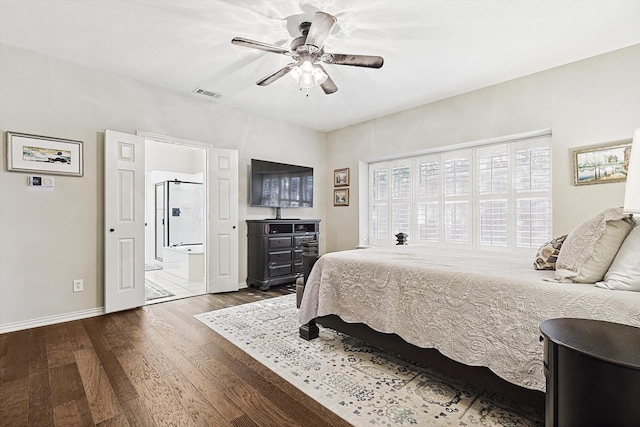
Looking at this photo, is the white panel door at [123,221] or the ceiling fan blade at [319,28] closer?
the ceiling fan blade at [319,28]

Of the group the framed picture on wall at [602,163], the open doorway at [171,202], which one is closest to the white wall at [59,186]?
the open doorway at [171,202]

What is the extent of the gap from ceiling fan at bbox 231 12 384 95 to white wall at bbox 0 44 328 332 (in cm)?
198

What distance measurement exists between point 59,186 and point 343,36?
130 inches

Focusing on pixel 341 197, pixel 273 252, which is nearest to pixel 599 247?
pixel 273 252

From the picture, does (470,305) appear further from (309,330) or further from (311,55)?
(311,55)

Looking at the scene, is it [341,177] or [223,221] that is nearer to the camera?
[223,221]

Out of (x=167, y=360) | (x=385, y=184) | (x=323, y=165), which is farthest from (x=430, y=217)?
(x=167, y=360)

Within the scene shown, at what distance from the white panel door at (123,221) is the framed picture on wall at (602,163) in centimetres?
492

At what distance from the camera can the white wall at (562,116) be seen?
3033 millimetres

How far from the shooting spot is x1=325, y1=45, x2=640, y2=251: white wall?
3.03 m

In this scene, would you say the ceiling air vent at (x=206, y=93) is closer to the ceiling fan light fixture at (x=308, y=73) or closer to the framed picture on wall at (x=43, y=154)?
the framed picture on wall at (x=43, y=154)

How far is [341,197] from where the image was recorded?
580 cm

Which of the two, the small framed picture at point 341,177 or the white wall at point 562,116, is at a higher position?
the white wall at point 562,116

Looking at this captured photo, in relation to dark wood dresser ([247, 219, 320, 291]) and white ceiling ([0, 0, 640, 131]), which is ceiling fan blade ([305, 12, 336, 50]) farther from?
dark wood dresser ([247, 219, 320, 291])
